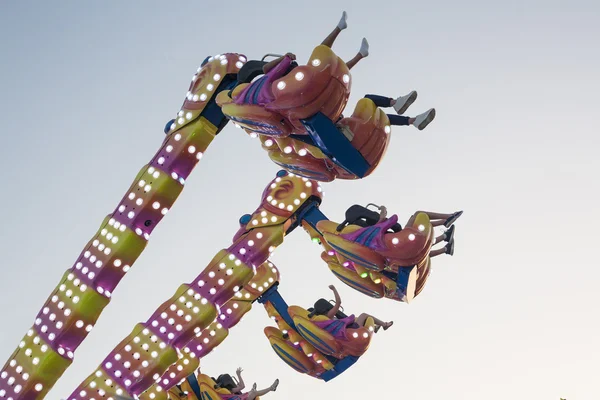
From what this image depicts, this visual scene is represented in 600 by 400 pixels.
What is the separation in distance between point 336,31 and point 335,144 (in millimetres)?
1240

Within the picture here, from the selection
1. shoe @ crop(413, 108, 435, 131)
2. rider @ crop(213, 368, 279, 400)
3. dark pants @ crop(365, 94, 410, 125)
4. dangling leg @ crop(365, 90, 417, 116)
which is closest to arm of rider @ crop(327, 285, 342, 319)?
rider @ crop(213, 368, 279, 400)

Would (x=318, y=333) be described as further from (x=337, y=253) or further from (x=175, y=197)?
(x=175, y=197)

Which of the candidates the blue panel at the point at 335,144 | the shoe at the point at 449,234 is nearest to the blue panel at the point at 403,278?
the shoe at the point at 449,234

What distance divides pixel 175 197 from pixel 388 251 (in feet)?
10.7

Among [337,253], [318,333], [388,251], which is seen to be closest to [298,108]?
[388,251]

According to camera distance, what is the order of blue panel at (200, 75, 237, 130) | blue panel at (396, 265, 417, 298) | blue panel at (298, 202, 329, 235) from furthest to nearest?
blue panel at (298, 202, 329, 235) → blue panel at (396, 265, 417, 298) → blue panel at (200, 75, 237, 130)

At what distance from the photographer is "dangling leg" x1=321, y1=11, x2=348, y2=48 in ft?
27.9

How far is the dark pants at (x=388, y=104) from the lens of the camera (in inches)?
375

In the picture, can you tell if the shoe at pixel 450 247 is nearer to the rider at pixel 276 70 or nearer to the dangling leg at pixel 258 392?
the dangling leg at pixel 258 392

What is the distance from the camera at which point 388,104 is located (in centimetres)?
955

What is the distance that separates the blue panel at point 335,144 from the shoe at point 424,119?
2.59 ft

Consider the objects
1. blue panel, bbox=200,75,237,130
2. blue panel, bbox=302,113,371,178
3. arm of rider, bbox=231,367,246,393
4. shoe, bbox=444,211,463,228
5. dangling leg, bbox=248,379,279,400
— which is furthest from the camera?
arm of rider, bbox=231,367,246,393

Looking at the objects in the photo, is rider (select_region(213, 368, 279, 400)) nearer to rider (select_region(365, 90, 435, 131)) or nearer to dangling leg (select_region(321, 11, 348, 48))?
rider (select_region(365, 90, 435, 131))

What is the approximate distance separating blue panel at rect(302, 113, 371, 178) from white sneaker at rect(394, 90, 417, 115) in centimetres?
77
